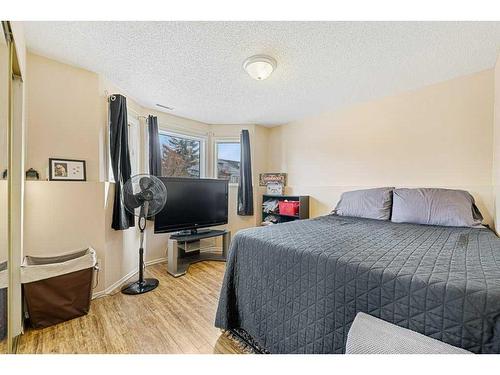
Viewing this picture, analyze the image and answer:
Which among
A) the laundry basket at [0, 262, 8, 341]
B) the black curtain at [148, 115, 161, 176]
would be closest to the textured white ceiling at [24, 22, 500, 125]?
the black curtain at [148, 115, 161, 176]

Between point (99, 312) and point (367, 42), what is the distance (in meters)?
2.96

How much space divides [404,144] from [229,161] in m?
2.45

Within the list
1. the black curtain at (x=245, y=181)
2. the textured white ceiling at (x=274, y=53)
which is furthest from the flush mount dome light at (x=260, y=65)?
the black curtain at (x=245, y=181)

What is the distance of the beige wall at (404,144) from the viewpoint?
1977 millimetres

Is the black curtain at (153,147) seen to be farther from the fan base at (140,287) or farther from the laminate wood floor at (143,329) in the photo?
the laminate wood floor at (143,329)

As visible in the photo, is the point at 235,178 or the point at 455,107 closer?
the point at 455,107

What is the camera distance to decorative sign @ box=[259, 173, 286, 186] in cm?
346

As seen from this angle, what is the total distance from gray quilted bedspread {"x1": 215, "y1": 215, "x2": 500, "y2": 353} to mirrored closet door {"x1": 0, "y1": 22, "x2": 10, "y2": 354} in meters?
1.19

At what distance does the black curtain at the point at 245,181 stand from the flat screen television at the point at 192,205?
306 millimetres

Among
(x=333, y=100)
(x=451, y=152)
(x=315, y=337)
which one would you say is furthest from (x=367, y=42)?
(x=315, y=337)

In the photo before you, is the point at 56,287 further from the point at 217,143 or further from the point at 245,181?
the point at 217,143

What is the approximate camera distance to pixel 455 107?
2.09 m

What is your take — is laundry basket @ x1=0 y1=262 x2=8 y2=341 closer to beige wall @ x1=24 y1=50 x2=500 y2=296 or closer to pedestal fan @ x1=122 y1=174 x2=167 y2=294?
beige wall @ x1=24 y1=50 x2=500 y2=296
